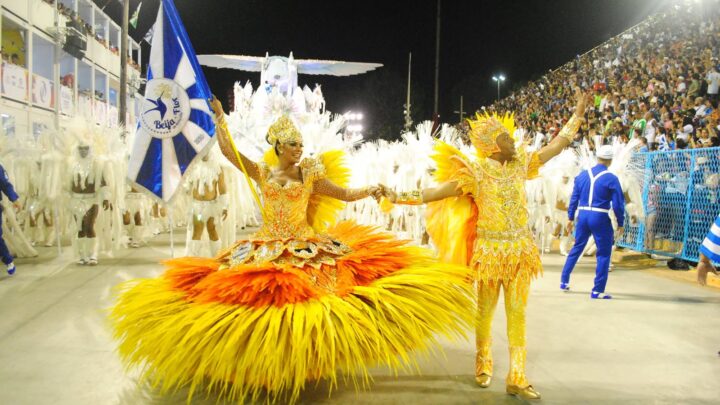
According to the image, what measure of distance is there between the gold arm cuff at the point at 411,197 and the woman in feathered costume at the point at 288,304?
1.00 ft

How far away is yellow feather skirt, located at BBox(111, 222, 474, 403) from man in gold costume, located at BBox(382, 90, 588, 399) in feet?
0.79

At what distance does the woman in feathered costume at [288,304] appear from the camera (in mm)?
2887

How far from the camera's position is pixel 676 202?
29.6 ft

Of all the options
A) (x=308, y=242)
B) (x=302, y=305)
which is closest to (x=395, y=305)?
(x=302, y=305)

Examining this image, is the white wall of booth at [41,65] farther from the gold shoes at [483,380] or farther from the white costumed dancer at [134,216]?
the gold shoes at [483,380]

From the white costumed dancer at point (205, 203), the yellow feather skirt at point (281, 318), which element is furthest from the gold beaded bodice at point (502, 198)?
the white costumed dancer at point (205, 203)

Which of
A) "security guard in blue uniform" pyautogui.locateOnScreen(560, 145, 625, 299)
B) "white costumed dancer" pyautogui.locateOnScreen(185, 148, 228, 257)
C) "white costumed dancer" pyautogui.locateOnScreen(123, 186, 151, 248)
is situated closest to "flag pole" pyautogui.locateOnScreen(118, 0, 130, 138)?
"white costumed dancer" pyautogui.locateOnScreen(123, 186, 151, 248)

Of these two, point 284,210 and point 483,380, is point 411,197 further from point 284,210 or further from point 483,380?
point 483,380

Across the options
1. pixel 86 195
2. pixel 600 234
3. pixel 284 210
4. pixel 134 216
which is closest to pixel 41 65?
pixel 134 216

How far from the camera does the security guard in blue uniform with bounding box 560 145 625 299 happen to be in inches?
251

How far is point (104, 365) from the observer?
405 cm

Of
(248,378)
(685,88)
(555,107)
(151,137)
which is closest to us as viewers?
(248,378)

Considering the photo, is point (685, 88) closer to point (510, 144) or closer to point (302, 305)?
point (510, 144)

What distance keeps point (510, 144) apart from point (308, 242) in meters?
1.58
